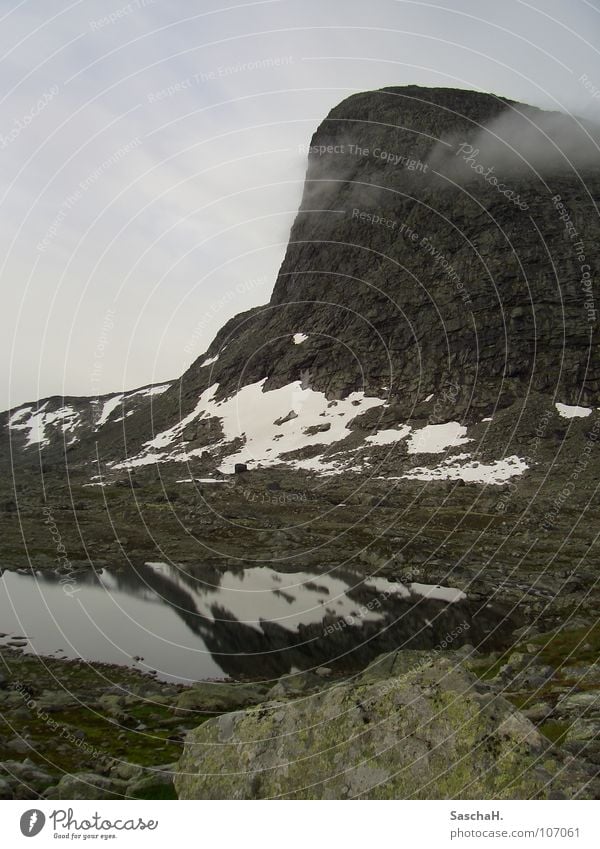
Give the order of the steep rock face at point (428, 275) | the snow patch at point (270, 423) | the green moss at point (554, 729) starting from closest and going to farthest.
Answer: the green moss at point (554, 729)
the snow patch at point (270, 423)
the steep rock face at point (428, 275)

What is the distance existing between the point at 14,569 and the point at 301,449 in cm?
6837

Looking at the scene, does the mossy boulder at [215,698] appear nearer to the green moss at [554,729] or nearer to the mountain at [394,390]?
the green moss at [554,729]

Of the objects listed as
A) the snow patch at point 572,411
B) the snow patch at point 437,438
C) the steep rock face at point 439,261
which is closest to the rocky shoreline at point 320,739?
the snow patch at point 437,438

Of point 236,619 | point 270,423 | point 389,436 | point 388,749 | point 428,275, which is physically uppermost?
point 428,275

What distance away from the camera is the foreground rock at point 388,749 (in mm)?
8828

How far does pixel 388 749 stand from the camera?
955cm

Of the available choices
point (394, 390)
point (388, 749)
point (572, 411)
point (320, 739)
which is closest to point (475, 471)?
point (572, 411)

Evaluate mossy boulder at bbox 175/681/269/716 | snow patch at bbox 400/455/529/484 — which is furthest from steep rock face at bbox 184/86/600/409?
mossy boulder at bbox 175/681/269/716

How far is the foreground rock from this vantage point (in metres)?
8.83

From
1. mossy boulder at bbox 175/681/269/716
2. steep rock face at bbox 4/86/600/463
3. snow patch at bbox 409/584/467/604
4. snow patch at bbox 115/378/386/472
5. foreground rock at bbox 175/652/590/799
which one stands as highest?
steep rock face at bbox 4/86/600/463

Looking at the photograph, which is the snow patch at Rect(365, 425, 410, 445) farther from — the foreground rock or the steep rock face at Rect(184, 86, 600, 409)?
the foreground rock

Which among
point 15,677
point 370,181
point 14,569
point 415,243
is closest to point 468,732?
point 15,677

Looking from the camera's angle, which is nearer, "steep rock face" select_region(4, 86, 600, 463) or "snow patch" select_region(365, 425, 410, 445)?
"snow patch" select_region(365, 425, 410, 445)

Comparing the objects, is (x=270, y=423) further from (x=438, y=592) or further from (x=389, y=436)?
(x=438, y=592)
